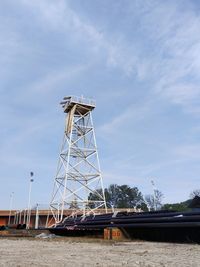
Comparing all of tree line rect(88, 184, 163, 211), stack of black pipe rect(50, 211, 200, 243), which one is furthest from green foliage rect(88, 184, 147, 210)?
stack of black pipe rect(50, 211, 200, 243)

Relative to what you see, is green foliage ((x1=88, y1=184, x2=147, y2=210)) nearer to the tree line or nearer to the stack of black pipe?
the tree line

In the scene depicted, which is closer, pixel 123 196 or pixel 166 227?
pixel 166 227

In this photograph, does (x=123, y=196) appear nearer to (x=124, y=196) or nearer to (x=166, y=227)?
(x=124, y=196)

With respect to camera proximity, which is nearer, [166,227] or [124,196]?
[166,227]

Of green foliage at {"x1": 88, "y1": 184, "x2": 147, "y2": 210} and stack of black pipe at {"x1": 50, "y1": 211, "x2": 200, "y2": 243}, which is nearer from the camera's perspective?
stack of black pipe at {"x1": 50, "y1": 211, "x2": 200, "y2": 243}

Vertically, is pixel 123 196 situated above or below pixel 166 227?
above

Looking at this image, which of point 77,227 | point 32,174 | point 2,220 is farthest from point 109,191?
point 77,227

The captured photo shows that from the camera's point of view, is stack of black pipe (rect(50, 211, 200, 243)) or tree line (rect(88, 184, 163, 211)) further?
tree line (rect(88, 184, 163, 211))

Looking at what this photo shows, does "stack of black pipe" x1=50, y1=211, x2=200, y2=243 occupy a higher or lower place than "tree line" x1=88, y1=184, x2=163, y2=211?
lower

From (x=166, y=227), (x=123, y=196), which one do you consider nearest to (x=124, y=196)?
(x=123, y=196)

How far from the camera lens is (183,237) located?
15367mm

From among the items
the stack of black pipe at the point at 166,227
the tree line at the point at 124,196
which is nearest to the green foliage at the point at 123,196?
the tree line at the point at 124,196

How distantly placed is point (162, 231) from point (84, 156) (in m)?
26.9

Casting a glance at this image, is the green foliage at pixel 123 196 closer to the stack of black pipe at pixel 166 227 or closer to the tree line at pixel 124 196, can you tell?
the tree line at pixel 124 196
